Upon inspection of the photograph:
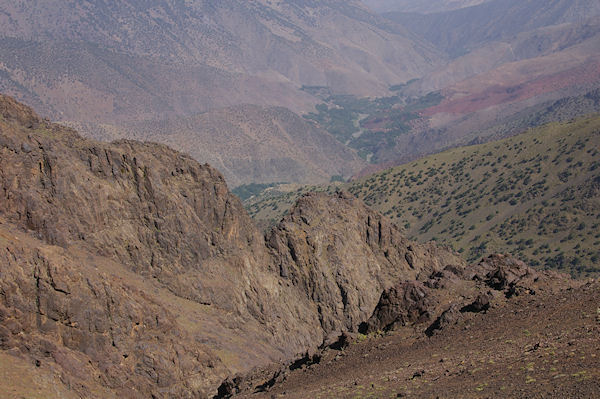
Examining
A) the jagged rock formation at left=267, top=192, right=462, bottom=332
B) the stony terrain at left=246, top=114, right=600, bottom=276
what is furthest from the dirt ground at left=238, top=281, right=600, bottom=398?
the stony terrain at left=246, top=114, right=600, bottom=276

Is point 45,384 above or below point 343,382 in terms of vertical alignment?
above

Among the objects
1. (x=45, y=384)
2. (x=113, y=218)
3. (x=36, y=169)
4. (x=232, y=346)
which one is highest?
(x=36, y=169)

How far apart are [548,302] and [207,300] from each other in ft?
91.4

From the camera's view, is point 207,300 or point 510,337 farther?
point 207,300

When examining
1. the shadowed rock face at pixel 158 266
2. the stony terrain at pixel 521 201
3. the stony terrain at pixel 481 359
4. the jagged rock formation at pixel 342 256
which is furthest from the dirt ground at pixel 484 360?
the stony terrain at pixel 521 201

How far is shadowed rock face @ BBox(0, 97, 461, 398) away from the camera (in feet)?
115

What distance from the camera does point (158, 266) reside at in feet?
173

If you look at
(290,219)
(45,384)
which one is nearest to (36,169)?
(45,384)

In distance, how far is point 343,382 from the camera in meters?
32.4

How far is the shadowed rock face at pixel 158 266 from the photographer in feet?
115

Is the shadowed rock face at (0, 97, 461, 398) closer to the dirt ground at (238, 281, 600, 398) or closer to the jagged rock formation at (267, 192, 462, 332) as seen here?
the jagged rock formation at (267, 192, 462, 332)

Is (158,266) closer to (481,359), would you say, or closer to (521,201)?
(481,359)

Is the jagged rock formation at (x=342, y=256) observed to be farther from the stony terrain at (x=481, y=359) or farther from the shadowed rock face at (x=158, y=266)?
the stony terrain at (x=481, y=359)

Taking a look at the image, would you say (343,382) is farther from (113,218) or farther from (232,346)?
(113,218)
